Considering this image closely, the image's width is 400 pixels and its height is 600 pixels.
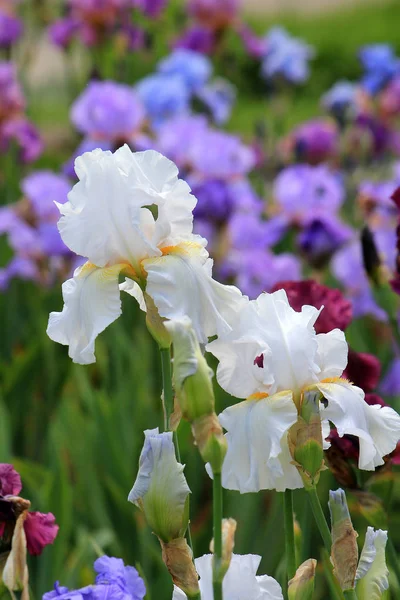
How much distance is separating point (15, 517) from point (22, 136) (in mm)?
1865

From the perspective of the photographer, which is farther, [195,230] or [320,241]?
[195,230]

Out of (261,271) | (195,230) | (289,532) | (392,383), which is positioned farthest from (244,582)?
(195,230)

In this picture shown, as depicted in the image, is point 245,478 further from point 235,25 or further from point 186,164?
point 235,25

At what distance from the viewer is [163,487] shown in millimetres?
527

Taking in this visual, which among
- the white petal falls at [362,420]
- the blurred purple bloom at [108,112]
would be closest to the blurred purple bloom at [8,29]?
the blurred purple bloom at [108,112]

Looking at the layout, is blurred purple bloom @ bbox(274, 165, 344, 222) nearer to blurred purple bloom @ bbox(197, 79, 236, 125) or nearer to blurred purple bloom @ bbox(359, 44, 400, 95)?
blurred purple bloom @ bbox(197, 79, 236, 125)

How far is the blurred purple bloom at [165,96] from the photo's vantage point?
2.36 m

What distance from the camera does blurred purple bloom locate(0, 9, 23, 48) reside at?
267 centimetres

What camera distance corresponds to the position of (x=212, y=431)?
498 mm

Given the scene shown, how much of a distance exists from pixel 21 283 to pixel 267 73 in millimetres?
→ 1081

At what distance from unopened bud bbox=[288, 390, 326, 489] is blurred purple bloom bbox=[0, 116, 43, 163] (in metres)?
1.96

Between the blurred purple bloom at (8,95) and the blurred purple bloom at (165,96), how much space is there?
0.33 metres

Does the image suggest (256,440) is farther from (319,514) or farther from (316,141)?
(316,141)

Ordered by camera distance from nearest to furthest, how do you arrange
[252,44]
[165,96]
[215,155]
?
[215,155]
[165,96]
[252,44]
